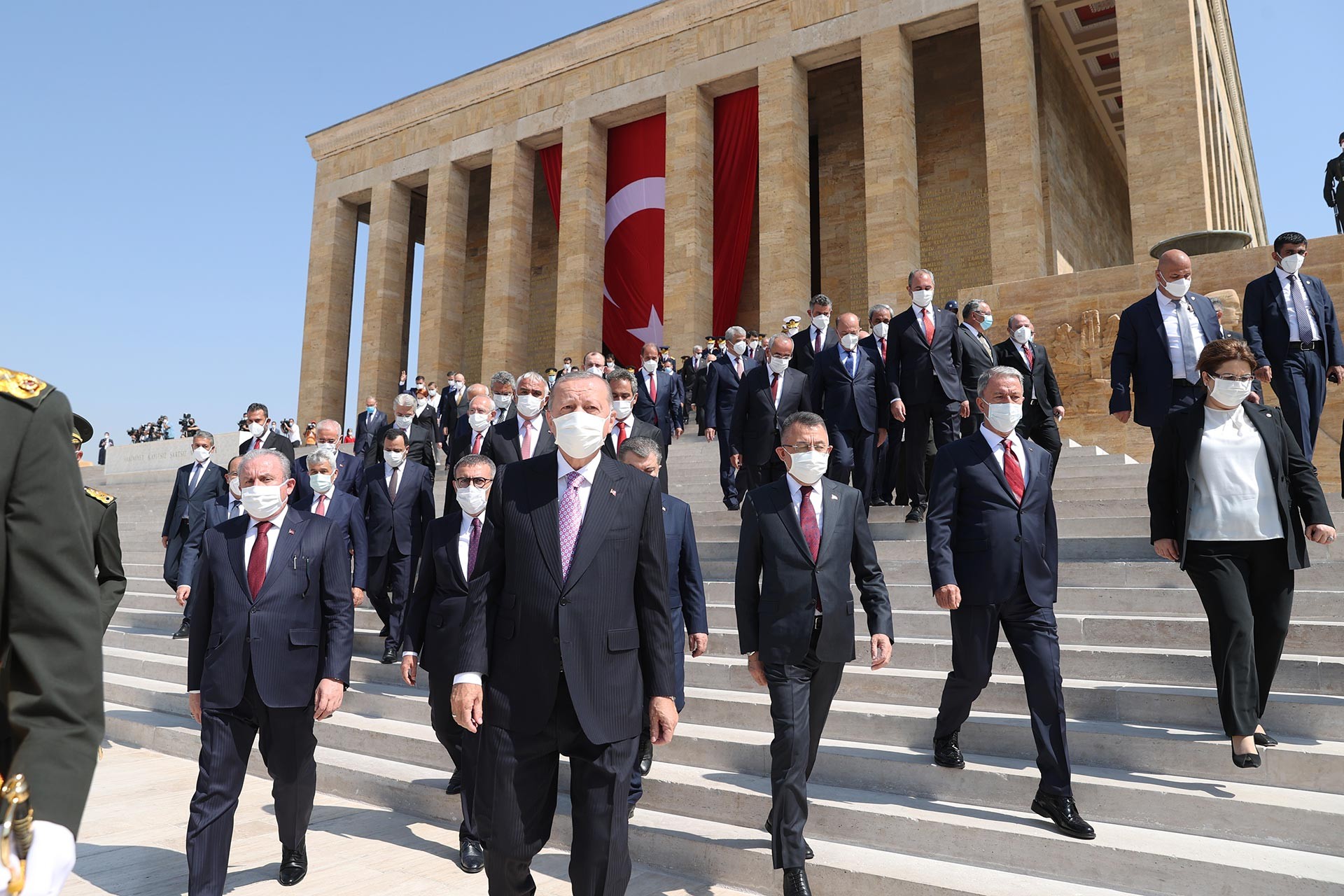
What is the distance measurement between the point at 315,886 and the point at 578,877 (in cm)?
184

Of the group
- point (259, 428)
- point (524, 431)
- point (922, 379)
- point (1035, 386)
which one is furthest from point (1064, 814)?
point (259, 428)

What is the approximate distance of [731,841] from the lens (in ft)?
12.8

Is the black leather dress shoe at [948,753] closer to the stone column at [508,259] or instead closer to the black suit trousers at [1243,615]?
the black suit trousers at [1243,615]

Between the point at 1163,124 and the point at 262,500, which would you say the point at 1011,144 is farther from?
the point at 262,500

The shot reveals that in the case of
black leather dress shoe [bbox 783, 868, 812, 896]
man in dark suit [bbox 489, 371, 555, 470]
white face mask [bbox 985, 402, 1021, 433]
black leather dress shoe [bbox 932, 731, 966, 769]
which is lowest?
black leather dress shoe [bbox 783, 868, 812, 896]

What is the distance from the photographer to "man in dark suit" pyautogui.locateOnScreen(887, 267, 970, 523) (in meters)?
7.50

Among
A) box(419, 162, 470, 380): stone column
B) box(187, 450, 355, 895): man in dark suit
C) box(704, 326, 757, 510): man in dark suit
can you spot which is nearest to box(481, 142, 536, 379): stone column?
box(419, 162, 470, 380): stone column

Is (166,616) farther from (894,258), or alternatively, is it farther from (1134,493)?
(894,258)

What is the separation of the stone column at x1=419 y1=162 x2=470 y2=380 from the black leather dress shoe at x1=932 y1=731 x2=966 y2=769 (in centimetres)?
→ 2421

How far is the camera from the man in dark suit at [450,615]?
4.28 m

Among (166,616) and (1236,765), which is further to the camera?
(166,616)

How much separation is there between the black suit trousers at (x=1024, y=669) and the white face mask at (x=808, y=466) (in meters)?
0.90

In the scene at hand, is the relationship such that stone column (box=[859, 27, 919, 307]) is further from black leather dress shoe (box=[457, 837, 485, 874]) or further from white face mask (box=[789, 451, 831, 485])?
black leather dress shoe (box=[457, 837, 485, 874])

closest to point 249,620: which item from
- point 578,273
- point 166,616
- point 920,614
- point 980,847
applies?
point 980,847
